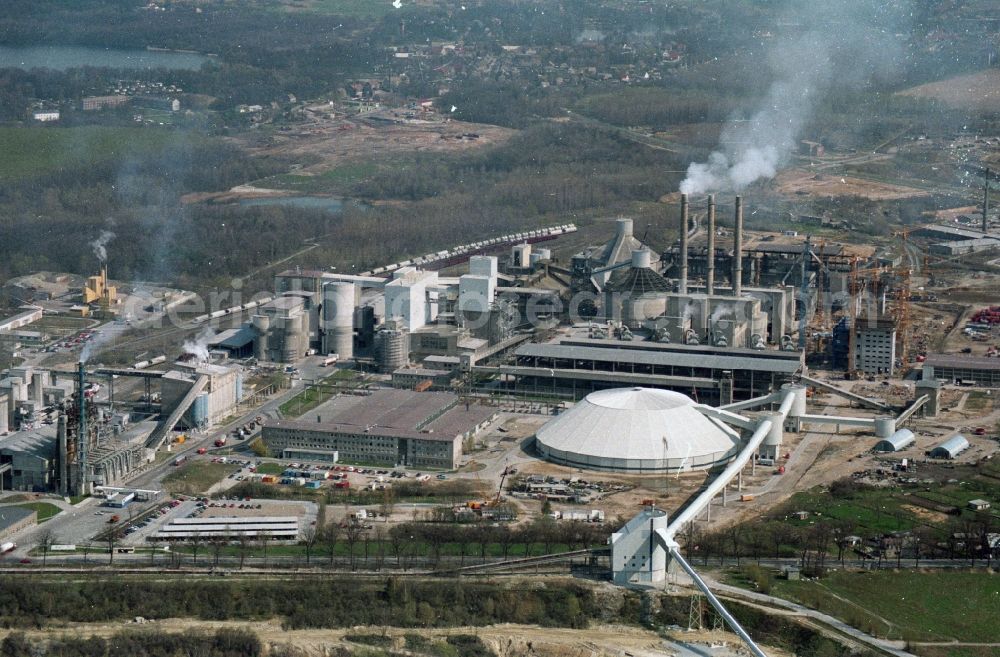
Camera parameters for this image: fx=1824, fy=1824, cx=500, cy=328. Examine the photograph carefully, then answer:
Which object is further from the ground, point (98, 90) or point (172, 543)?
point (98, 90)

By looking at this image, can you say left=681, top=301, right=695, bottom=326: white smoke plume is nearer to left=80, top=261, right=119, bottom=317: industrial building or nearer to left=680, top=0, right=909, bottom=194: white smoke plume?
left=80, top=261, right=119, bottom=317: industrial building

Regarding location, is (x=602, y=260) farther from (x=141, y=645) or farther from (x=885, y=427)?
(x=141, y=645)

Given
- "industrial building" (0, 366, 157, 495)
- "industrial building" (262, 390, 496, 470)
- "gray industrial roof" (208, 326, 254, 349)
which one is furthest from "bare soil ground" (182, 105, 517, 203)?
"industrial building" (0, 366, 157, 495)

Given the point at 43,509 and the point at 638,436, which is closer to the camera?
the point at 43,509

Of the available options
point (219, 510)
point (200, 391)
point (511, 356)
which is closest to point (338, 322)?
point (511, 356)

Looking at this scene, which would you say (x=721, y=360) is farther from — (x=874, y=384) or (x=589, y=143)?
(x=589, y=143)

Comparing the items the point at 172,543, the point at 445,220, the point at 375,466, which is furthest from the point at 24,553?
the point at 445,220

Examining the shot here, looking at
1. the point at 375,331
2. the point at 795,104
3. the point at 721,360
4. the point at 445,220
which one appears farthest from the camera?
the point at 795,104
